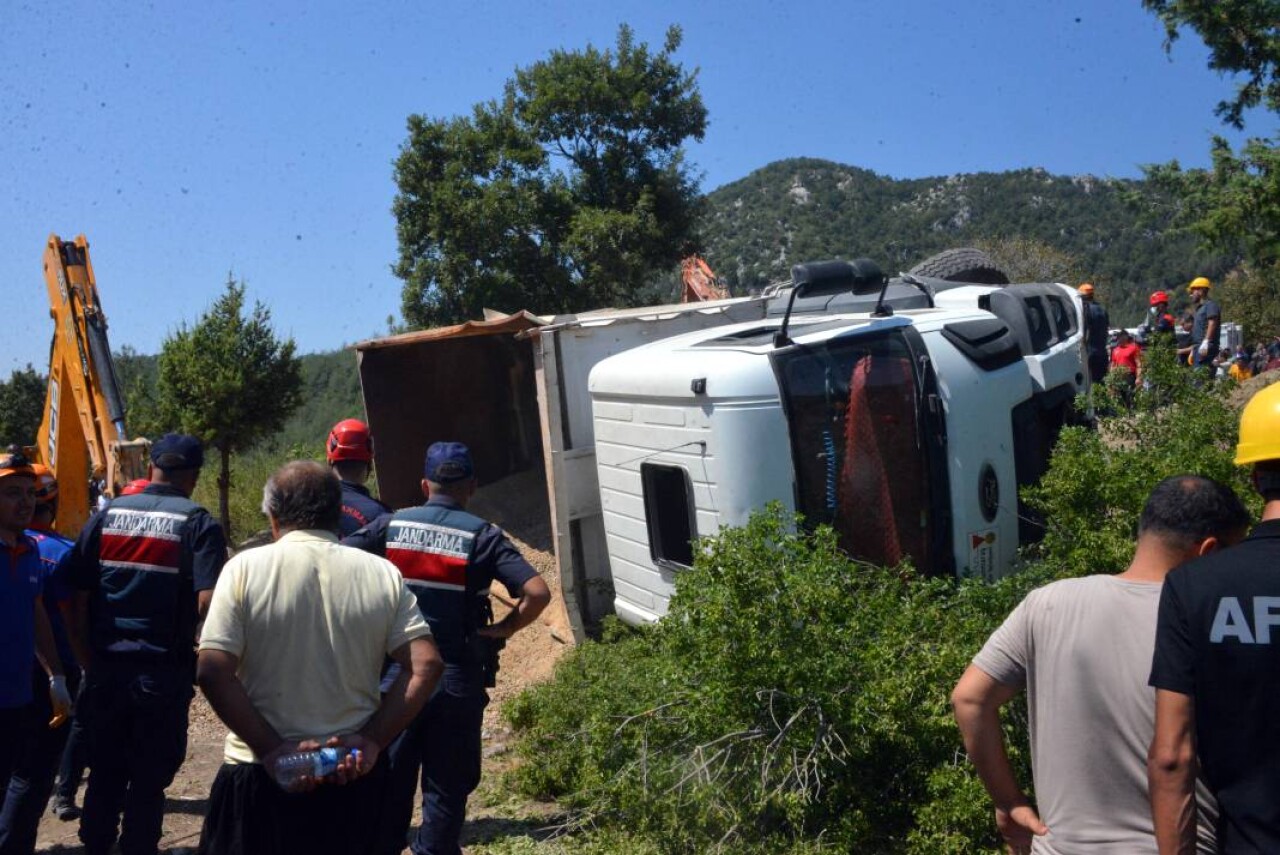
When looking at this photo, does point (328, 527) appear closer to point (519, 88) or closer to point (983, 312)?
point (983, 312)

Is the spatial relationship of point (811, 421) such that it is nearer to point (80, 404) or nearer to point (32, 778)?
point (32, 778)

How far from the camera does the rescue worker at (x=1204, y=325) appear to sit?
451 inches

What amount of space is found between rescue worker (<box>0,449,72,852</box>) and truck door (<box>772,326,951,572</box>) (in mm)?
→ 3551

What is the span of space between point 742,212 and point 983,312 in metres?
56.9

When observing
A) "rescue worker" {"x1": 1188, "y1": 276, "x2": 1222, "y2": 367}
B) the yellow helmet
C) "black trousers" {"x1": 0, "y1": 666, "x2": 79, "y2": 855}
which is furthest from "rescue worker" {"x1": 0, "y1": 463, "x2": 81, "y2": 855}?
"rescue worker" {"x1": 1188, "y1": 276, "x2": 1222, "y2": 367}

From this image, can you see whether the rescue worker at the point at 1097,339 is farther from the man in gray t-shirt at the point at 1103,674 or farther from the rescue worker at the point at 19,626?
the rescue worker at the point at 19,626

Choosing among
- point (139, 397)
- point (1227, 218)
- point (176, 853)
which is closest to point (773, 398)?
point (176, 853)

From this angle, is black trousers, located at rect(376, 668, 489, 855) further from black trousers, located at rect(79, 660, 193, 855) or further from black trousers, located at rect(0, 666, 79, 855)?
black trousers, located at rect(0, 666, 79, 855)

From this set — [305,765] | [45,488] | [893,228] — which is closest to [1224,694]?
[305,765]

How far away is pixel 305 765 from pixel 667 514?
3514mm

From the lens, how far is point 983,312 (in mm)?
6824

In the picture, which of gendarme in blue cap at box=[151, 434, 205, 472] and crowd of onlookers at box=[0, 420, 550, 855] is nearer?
crowd of onlookers at box=[0, 420, 550, 855]

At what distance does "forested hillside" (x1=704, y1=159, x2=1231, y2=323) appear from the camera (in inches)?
1969

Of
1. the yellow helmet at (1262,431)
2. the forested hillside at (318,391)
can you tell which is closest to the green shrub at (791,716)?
the yellow helmet at (1262,431)
